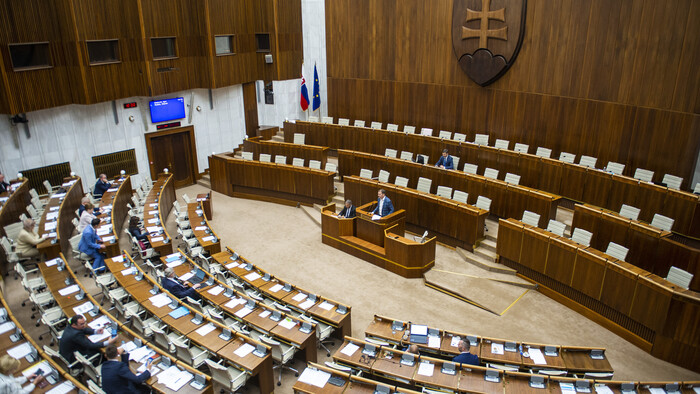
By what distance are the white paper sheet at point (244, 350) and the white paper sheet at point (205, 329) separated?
2.05ft

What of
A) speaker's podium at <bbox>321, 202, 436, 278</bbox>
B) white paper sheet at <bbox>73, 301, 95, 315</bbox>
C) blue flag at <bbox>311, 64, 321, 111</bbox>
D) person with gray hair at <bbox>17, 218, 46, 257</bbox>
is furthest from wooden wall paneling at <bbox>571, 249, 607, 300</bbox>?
blue flag at <bbox>311, 64, 321, 111</bbox>

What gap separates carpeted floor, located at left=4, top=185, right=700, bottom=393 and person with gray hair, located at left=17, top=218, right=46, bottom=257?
0.63 m

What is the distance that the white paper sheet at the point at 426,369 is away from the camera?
588cm

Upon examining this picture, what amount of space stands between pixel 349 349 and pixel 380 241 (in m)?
4.20

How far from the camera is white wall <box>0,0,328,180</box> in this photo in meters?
12.0

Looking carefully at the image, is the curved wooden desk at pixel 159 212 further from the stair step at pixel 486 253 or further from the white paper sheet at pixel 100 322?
the stair step at pixel 486 253

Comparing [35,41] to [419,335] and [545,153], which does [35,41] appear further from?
[545,153]

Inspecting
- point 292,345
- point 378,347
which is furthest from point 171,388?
point 378,347

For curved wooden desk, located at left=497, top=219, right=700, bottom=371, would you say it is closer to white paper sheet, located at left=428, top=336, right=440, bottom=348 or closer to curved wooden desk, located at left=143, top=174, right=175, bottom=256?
white paper sheet, located at left=428, top=336, right=440, bottom=348

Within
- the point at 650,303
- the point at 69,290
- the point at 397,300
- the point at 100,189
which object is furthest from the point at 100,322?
the point at 650,303

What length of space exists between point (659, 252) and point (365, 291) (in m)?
5.33

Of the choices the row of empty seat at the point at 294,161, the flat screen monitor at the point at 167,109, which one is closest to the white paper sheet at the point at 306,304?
the row of empty seat at the point at 294,161

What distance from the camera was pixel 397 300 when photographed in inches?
353

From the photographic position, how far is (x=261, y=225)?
1235cm
